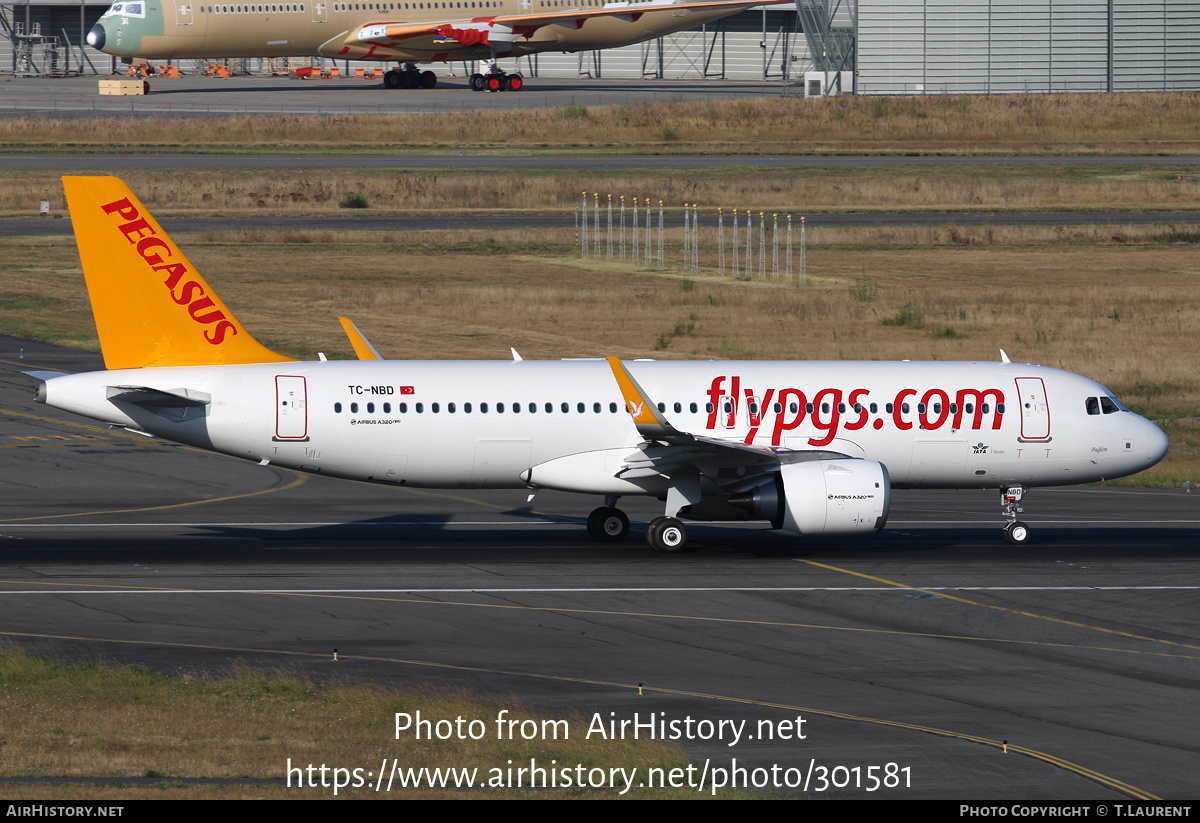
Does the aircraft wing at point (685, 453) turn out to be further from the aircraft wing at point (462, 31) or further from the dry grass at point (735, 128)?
the aircraft wing at point (462, 31)

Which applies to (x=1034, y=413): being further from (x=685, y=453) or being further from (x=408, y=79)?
(x=408, y=79)

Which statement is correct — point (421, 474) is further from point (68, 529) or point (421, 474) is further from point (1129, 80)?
point (1129, 80)

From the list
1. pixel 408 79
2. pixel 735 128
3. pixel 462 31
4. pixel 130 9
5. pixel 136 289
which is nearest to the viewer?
pixel 136 289

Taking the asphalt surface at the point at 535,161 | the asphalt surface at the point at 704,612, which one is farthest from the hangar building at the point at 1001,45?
the asphalt surface at the point at 704,612

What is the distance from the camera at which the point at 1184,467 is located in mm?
45781

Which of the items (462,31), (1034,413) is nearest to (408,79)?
(462,31)

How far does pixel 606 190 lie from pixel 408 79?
55573mm

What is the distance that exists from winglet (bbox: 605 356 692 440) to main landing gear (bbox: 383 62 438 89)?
118803mm

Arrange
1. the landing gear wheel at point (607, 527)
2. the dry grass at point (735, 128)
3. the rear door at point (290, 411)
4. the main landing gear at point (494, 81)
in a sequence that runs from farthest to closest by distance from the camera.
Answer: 1. the main landing gear at point (494, 81)
2. the dry grass at point (735, 128)
3. the landing gear wheel at point (607, 527)
4. the rear door at point (290, 411)

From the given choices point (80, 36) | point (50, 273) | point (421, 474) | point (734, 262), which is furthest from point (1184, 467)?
point (80, 36)

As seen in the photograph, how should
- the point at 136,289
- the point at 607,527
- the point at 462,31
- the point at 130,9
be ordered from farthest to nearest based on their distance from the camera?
the point at 462,31 → the point at 130,9 → the point at 607,527 → the point at 136,289

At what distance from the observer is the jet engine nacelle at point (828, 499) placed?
31.6 metres

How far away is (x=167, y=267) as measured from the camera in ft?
109

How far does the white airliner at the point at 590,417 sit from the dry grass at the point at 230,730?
32.9 ft
